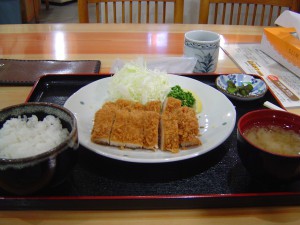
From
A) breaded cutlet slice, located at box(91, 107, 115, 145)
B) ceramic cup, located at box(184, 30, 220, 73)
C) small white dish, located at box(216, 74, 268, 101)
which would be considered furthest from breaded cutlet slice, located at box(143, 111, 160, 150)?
ceramic cup, located at box(184, 30, 220, 73)

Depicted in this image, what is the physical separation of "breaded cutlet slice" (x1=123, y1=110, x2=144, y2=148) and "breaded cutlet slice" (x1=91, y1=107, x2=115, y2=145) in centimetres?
5

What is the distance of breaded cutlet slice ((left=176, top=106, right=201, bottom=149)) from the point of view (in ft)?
3.00

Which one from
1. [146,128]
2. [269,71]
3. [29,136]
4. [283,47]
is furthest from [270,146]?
[283,47]

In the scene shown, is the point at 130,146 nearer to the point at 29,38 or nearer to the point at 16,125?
the point at 16,125

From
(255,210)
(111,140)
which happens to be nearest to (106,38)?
(111,140)

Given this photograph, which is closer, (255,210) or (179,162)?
(255,210)

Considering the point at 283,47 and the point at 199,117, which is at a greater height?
the point at 283,47

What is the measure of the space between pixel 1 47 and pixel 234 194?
1.44 metres

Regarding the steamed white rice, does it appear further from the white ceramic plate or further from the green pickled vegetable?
the green pickled vegetable

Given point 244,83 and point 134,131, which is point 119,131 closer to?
point 134,131

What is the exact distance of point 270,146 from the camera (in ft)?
2.59

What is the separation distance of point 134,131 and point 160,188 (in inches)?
7.9

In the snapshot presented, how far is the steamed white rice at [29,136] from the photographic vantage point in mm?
716

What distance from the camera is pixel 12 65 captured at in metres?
1.42
